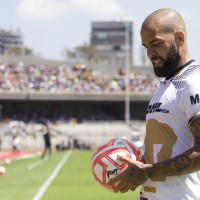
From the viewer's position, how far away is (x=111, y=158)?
13.7ft

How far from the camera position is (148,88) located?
6188 cm

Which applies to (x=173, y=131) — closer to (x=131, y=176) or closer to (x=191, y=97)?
(x=191, y=97)

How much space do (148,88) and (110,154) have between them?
5788 centimetres

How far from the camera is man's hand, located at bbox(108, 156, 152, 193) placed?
3770mm

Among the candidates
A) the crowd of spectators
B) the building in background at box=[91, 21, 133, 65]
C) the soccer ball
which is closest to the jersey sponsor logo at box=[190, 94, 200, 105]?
the soccer ball

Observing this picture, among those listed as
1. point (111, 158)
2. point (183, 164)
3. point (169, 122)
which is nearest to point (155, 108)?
point (169, 122)

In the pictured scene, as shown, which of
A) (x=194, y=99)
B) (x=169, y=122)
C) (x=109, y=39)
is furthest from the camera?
(x=109, y=39)

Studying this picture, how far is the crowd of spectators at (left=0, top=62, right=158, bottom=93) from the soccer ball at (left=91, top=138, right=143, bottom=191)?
52.0 metres

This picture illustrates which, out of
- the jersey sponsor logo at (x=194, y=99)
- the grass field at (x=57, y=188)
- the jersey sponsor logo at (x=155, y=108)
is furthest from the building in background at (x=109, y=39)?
the jersey sponsor logo at (x=194, y=99)

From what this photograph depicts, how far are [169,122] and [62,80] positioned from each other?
5639 cm

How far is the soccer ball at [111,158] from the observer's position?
4.10 meters

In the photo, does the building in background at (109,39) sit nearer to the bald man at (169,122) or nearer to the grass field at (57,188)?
the grass field at (57,188)

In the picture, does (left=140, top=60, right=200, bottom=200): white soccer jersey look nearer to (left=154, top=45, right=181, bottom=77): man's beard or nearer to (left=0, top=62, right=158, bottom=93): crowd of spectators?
(left=154, top=45, right=181, bottom=77): man's beard

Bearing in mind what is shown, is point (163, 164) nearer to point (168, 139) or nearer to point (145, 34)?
point (168, 139)
